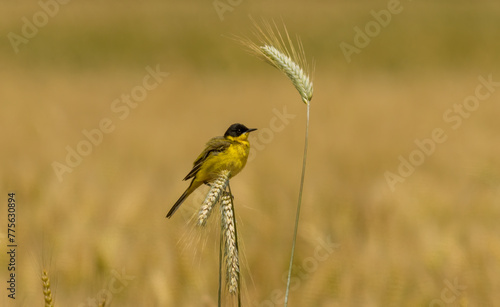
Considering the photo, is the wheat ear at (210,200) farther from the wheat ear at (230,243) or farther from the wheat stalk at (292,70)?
the wheat stalk at (292,70)

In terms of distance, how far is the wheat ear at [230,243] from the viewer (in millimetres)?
2219

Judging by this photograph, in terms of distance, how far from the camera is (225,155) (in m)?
3.46

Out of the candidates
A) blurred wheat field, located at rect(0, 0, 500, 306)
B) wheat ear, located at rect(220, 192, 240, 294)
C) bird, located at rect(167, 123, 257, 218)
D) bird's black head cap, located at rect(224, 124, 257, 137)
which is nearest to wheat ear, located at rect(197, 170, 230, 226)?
wheat ear, located at rect(220, 192, 240, 294)

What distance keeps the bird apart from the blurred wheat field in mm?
204

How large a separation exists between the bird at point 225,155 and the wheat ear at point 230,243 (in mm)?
1058

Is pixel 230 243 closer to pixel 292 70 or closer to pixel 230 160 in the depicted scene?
pixel 292 70

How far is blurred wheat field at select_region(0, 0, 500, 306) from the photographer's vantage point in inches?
155

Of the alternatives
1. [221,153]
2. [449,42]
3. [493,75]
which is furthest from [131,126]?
[449,42]

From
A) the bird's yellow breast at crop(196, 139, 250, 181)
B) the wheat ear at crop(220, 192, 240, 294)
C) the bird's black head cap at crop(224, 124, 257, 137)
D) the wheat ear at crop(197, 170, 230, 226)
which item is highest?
the bird's black head cap at crop(224, 124, 257, 137)

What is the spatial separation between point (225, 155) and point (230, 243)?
1252mm

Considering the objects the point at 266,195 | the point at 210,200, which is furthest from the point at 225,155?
the point at 266,195

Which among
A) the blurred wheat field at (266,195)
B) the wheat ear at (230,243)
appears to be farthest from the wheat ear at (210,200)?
the blurred wheat field at (266,195)

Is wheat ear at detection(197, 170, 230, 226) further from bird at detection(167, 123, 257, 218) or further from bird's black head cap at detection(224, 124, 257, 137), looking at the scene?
bird's black head cap at detection(224, 124, 257, 137)

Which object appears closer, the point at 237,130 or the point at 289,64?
the point at 289,64
